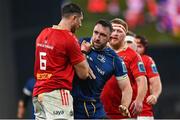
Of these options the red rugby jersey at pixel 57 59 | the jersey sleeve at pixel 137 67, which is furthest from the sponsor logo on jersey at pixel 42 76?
the jersey sleeve at pixel 137 67

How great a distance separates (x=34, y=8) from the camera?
2520cm

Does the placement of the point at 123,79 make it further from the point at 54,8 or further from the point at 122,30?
the point at 54,8

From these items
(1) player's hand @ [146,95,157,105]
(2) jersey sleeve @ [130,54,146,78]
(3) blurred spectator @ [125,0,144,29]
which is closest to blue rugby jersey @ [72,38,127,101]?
(2) jersey sleeve @ [130,54,146,78]

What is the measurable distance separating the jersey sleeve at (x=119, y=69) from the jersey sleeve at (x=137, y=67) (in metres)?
0.74

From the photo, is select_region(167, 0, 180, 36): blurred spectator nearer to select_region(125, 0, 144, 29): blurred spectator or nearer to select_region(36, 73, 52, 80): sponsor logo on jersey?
select_region(125, 0, 144, 29): blurred spectator

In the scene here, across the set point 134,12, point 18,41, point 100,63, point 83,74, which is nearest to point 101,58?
point 100,63

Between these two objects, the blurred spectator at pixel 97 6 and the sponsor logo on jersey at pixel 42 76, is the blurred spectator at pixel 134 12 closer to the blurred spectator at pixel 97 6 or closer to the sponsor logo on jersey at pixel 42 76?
the blurred spectator at pixel 97 6

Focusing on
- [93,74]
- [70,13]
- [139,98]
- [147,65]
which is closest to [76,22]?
[70,13]

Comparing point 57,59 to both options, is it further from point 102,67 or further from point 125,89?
point 125,89

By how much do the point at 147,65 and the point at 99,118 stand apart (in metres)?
2.01

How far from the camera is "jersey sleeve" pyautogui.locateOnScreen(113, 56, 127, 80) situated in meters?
13.0

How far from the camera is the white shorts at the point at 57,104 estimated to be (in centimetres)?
1196

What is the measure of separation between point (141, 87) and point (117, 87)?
0.52 meters

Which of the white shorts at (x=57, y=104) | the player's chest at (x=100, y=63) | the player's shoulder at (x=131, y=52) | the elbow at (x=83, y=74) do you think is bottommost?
the white shorts at (x=57, y=104)
